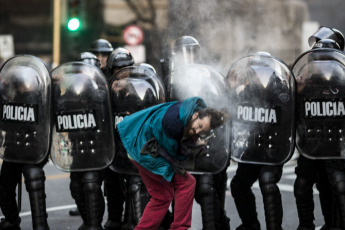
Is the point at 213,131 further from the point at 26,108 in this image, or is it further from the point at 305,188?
the point at 26,108

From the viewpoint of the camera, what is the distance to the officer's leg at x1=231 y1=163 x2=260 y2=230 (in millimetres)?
6609

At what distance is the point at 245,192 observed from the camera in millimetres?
6734

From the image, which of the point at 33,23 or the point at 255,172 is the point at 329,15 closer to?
the point at 33,23

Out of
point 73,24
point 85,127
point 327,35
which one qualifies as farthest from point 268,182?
point 73,24

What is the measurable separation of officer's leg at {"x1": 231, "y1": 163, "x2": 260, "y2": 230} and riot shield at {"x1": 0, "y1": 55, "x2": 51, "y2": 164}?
5.80 feet

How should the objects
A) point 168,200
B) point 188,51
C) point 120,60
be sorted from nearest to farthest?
point 168,200 < point 188,51 < point 120,60

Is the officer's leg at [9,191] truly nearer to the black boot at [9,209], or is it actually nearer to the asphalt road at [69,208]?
the black boot at [9,209]

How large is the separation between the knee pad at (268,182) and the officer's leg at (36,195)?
198cm

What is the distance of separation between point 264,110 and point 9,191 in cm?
256

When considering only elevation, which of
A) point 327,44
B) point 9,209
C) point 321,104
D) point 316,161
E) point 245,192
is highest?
point 327,44

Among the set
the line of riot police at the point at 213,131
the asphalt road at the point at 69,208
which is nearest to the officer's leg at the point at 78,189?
the line of riot police at the point at 213,131

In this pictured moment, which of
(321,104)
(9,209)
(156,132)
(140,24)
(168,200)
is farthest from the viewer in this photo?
(140,24)

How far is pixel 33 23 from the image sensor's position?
2827 cm

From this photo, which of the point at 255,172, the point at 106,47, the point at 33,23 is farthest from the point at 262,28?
the point at 255,172
